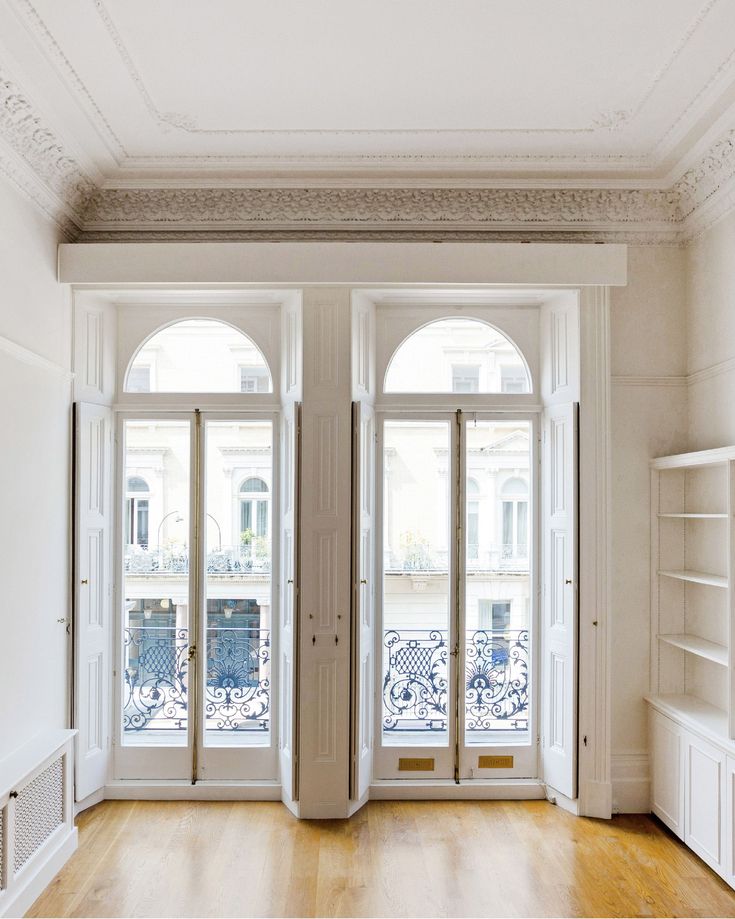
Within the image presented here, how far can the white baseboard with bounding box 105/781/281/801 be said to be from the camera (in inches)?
163

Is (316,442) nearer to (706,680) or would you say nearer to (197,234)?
(197,234)

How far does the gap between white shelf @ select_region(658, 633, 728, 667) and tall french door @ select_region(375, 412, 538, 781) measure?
77 cm

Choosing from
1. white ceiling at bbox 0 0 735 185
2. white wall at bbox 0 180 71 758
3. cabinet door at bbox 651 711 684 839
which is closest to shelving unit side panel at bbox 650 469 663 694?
cabinet door at bbox 651 711 684 839

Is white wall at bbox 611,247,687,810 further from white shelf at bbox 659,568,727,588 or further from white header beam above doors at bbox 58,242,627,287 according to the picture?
white header beam above doors at bbox 58,242,627,287

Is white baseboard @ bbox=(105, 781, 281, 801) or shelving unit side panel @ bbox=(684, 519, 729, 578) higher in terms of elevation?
shelving unit side panel @ bbox=(684, 519, 729, 578)

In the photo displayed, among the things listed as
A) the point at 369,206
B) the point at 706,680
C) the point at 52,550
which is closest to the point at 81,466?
the point at 52,550

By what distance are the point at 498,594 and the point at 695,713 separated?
3.90ft

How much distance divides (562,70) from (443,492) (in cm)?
226

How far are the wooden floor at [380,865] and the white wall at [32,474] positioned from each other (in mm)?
720

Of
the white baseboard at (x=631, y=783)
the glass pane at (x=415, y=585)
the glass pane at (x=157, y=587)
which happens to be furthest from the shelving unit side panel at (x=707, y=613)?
the glass pane at (x=157, y=587)

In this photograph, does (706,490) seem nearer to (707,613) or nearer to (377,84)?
(707,613)

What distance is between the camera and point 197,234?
4.16 m

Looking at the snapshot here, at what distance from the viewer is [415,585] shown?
4.30m

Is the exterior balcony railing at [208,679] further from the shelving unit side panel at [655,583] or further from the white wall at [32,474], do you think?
the shelving unit side panel at [655,583]
